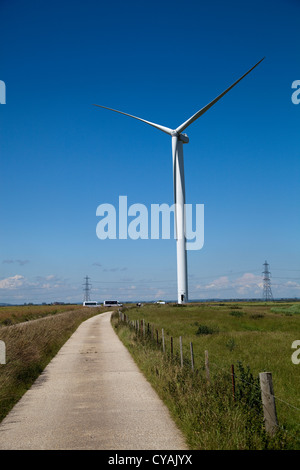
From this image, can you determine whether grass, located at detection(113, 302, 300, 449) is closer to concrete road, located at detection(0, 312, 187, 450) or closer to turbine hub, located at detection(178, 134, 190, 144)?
concrete road, located at detection(0, 312, 187, 450)

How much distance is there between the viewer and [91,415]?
10.2 metres

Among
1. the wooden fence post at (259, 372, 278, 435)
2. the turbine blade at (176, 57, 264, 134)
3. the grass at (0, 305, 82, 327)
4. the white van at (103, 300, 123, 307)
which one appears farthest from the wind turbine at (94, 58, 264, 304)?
the white van at (103, 300, 123, 307)

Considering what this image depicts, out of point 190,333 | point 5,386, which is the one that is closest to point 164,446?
point 5,386

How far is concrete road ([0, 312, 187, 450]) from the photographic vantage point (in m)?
8.07

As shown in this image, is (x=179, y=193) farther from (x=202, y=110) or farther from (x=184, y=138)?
(x=202, y=110)

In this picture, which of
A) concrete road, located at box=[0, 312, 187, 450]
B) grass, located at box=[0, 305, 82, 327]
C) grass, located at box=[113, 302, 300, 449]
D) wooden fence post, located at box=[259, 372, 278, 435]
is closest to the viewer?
wooden fence post, located at box=[259, 372, 278, 435]

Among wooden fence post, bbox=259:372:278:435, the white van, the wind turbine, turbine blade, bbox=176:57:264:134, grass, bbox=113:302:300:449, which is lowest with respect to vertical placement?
grass, bbox=113:302:300:449

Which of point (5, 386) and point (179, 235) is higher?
point (179, 235)

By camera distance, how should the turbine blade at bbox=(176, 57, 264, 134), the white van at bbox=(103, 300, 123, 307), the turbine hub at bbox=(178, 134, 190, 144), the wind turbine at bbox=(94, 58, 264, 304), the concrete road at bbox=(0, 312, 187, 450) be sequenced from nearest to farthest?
1. the concrete road at bbox=(0, 312, 187, 450)
2. the turbine blade at bbox=(176, 57, 264, 134)
3. the wind turbine at bbox=(94, 58, 264, 304)
4. the turbine hub at bbox=(178, 134, 190, 144)
5. the white van at bbox=(103, 300, 123, 307)

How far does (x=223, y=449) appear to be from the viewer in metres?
7.14

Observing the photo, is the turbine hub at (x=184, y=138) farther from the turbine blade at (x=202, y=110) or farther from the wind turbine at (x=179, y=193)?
the turbine blade at (x=202, y=110)

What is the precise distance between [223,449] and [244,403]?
186 cm

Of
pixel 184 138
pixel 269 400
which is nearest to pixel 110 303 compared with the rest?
pixel 184 138

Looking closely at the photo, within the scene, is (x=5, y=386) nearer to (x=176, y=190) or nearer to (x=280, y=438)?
(x=280, y=438)
